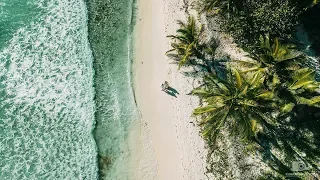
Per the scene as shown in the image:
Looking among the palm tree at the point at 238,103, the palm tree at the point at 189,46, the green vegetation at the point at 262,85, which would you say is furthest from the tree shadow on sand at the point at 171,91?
the palm tree at the point at 238,103

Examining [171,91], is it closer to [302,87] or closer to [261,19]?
[261,19]

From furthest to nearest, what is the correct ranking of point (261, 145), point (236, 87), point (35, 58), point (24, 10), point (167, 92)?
point (24, 10), point (35, 58), point (167, 92), point (261, 145), point (236, 87)

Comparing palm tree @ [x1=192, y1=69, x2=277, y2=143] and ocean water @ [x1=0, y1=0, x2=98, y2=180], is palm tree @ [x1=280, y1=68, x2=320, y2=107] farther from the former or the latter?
ocean water @ [x1=0, y1=0, x2=98, y2=180]

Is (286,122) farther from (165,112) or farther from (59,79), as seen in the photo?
(59,79)

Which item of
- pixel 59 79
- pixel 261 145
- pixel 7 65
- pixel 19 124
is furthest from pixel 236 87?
pixel 7 65

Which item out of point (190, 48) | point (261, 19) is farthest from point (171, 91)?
point (261, 19)

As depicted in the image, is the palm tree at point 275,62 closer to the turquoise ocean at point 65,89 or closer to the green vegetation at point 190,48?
the green vegetation at point 190,48
